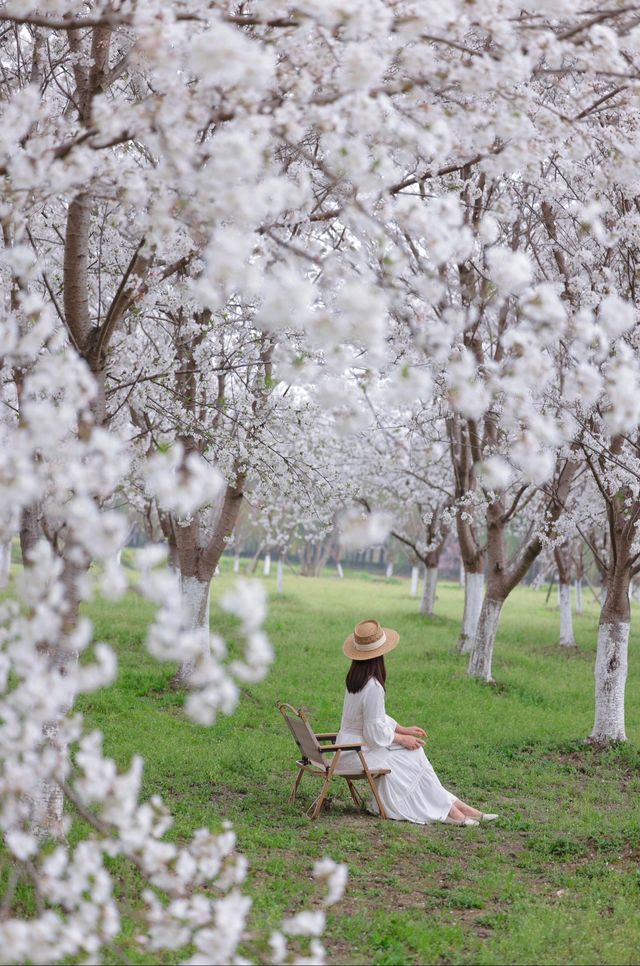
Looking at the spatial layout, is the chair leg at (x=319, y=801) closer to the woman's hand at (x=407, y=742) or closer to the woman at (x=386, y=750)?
the woman at (x=386, y=750)

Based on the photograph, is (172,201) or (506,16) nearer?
(172,201)

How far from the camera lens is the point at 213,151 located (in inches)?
134

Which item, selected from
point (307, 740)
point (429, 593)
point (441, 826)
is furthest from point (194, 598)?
point (429, 593)

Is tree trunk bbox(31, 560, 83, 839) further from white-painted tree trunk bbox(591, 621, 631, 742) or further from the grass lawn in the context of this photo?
white-painted tree trunk bbox(591, 621, 631, 742)

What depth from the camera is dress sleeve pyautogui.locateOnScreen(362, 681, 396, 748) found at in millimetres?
7516

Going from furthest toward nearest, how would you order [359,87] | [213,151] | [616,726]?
[616,726]
[359,87]
[213,151]

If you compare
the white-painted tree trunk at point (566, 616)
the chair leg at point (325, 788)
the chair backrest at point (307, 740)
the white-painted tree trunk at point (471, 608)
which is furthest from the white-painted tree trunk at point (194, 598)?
the white-painted tree trunk at point (566, 616)

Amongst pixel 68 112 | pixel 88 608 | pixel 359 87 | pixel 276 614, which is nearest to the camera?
pixel 359 87

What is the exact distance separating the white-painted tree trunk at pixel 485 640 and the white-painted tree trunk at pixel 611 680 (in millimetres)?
3477

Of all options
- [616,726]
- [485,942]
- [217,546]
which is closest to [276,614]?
[217,546]

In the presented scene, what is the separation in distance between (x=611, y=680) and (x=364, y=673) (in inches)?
139

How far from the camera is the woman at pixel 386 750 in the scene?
296 inches

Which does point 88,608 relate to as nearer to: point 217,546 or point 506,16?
point 217,546

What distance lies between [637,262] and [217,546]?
582cm
